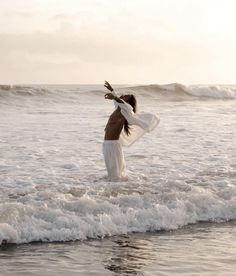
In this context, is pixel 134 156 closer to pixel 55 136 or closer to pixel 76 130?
pixel 55 136

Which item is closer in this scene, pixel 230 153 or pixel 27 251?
pixel 27 251

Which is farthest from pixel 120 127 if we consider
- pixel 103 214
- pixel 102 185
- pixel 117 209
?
pixel 103 214

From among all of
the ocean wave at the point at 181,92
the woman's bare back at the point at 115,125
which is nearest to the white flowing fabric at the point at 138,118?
the woman's bare back at the point at 115,125

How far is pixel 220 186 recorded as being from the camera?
33.1ft

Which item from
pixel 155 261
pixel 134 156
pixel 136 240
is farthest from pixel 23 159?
pixel 155 261

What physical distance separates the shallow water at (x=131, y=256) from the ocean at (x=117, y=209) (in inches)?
0.4

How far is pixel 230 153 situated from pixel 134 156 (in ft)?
7.56

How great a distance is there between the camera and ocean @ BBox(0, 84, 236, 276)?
6254 millimetres

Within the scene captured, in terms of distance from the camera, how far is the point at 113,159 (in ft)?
34.0

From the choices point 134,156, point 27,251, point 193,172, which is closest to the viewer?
point 27,251

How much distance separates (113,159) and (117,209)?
2.36 m

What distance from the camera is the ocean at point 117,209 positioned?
20.5ft

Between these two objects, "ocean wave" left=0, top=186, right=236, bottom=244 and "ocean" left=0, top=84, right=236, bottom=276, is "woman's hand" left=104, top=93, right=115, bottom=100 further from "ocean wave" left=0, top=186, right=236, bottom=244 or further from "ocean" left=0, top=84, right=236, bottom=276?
"ocean wave" left=0, top=186, right=236, bottom=244

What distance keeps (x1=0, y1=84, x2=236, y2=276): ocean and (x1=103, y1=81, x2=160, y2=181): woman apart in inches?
12.4
